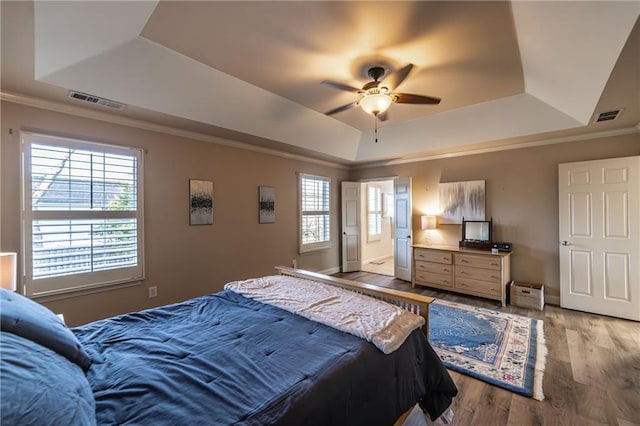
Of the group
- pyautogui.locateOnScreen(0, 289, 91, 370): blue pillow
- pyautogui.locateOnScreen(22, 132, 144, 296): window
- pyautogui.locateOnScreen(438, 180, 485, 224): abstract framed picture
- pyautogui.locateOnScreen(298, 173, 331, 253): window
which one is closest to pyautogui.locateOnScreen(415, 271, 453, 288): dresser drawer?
pyautogui.locateOnScreen(438, 180, 485, 224): abstract framed picture

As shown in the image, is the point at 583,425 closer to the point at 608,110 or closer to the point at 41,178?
the point at 608,110

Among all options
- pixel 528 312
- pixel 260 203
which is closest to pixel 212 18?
pixel 260 203

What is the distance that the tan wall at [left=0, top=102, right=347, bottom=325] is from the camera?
2561 mm

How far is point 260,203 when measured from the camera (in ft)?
14.6

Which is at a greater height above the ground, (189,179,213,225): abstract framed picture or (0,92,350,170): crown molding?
(0,92,350,170): crown molding

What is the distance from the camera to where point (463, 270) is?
437cm

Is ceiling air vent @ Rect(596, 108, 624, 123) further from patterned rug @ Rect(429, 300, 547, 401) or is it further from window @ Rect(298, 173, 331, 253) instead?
window @ Rect(298, 173, 331, 253)

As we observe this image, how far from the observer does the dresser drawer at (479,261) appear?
4062 mm

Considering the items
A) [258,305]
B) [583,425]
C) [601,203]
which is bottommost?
[583,425]

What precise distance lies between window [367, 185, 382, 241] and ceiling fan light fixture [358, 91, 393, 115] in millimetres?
4831

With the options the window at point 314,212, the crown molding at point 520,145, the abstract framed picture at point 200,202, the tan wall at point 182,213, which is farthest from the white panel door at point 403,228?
the abstract framed picture at point 200,202

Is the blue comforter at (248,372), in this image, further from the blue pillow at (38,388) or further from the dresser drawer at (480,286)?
the dresser drawer at (480,286)

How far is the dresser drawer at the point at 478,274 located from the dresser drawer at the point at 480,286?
0.05 meters

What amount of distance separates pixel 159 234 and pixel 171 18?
7.62ft
